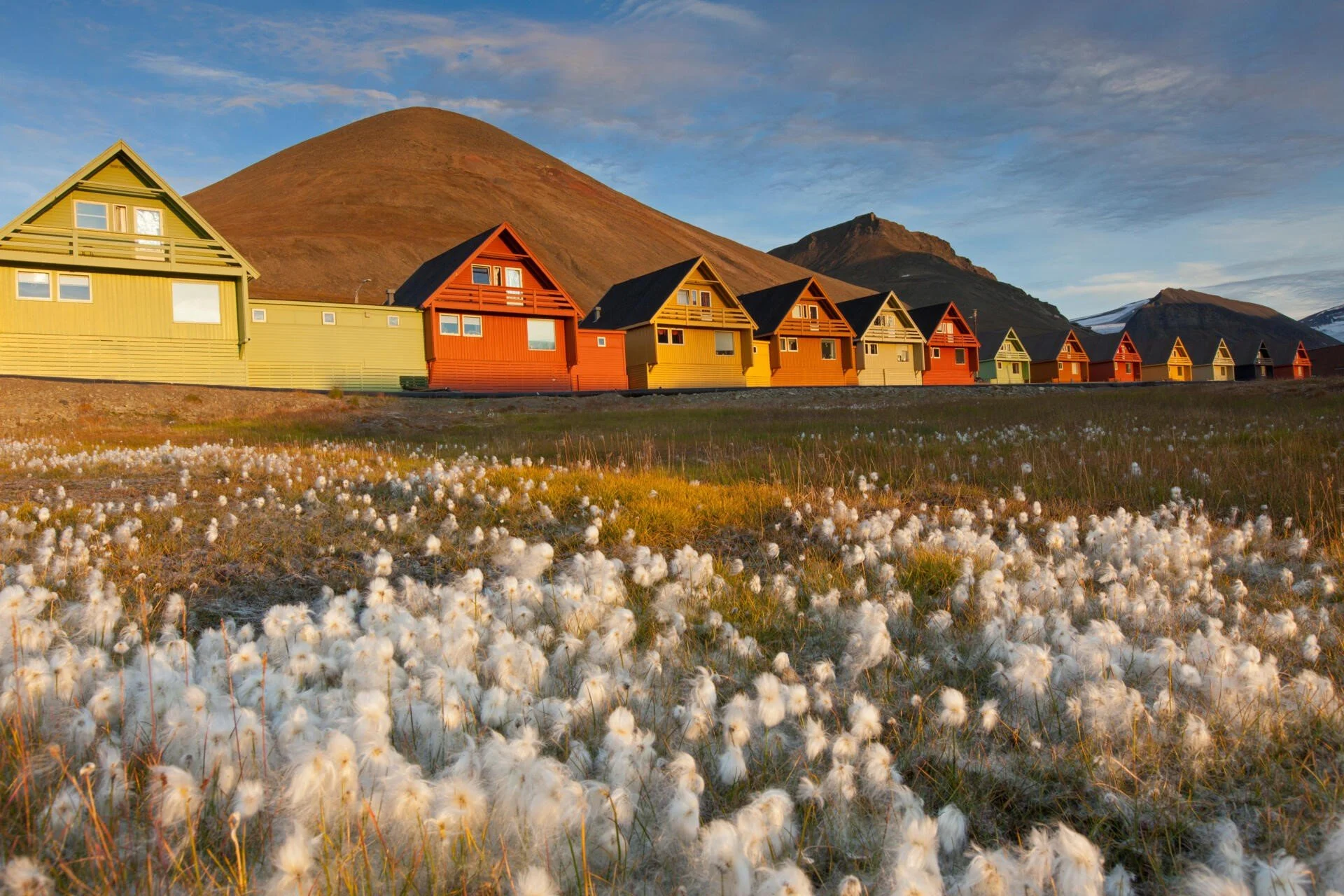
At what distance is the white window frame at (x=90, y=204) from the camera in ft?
96.5

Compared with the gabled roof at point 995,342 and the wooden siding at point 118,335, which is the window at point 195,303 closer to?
the wooden siding at point 118,335

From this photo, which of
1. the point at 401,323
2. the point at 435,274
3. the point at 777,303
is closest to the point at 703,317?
the point at 777,303

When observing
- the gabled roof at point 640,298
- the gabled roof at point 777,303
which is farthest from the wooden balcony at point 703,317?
the gabled roof at point 777,303

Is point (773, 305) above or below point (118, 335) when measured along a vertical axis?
above

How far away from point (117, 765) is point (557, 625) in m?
2.03

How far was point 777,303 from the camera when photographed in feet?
184

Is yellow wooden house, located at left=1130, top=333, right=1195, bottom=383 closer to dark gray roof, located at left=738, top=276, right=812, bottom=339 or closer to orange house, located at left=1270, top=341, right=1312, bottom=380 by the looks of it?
orange house, located at left=1270, top=341, right=1312, bottom=380

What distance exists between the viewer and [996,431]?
1327 centimetres

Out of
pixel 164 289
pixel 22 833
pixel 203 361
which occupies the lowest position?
pixel 22 833

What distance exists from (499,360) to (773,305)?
22371 mm

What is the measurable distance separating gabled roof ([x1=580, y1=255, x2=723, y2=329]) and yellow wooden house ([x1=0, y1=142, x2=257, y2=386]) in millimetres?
22620

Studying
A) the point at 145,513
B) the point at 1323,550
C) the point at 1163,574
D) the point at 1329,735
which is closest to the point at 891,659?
the point at 1329,735

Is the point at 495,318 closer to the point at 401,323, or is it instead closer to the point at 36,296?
the point at 401,323

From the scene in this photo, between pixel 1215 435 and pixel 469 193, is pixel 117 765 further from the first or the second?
pixel 469 193
